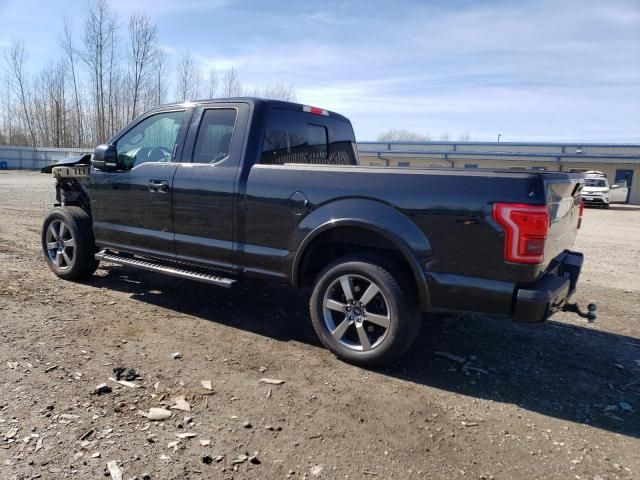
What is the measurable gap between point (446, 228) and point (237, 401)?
185cm

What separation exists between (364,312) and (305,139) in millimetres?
2012

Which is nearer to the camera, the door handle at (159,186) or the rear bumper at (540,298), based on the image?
the rear bumper at (540,298)

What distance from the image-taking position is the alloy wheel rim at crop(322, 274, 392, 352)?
3.65m

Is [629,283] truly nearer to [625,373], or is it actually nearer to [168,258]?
[625,373]

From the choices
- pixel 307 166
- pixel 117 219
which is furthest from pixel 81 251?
pixel 307 166

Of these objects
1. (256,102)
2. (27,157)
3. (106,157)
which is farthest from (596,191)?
(27,157)

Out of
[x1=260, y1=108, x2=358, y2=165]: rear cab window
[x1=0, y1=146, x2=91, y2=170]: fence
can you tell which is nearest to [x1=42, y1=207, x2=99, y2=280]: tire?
[x1=260, y1=108, x2=358, y2=165]: rear cab window

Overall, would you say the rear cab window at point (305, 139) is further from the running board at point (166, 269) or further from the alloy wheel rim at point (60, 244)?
the alloy wheel rim at point (60, 244)

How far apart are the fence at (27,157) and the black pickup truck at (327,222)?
4638 cm

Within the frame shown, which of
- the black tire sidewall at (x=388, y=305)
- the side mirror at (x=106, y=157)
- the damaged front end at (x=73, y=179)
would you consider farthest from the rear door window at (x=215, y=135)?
the damaged front end at (x=73, y=179)

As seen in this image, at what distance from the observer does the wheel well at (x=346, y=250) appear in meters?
3.75

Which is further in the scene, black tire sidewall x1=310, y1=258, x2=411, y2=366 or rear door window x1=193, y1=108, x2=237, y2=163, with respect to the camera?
rear door window x1=193, y1=108, x2=237, y2=163

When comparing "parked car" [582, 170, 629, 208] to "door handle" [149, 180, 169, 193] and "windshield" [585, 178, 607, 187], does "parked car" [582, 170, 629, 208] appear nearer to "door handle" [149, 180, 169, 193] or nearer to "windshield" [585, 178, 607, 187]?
"windshield" [585, 178, 607, 187]

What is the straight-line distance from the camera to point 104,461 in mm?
2473
